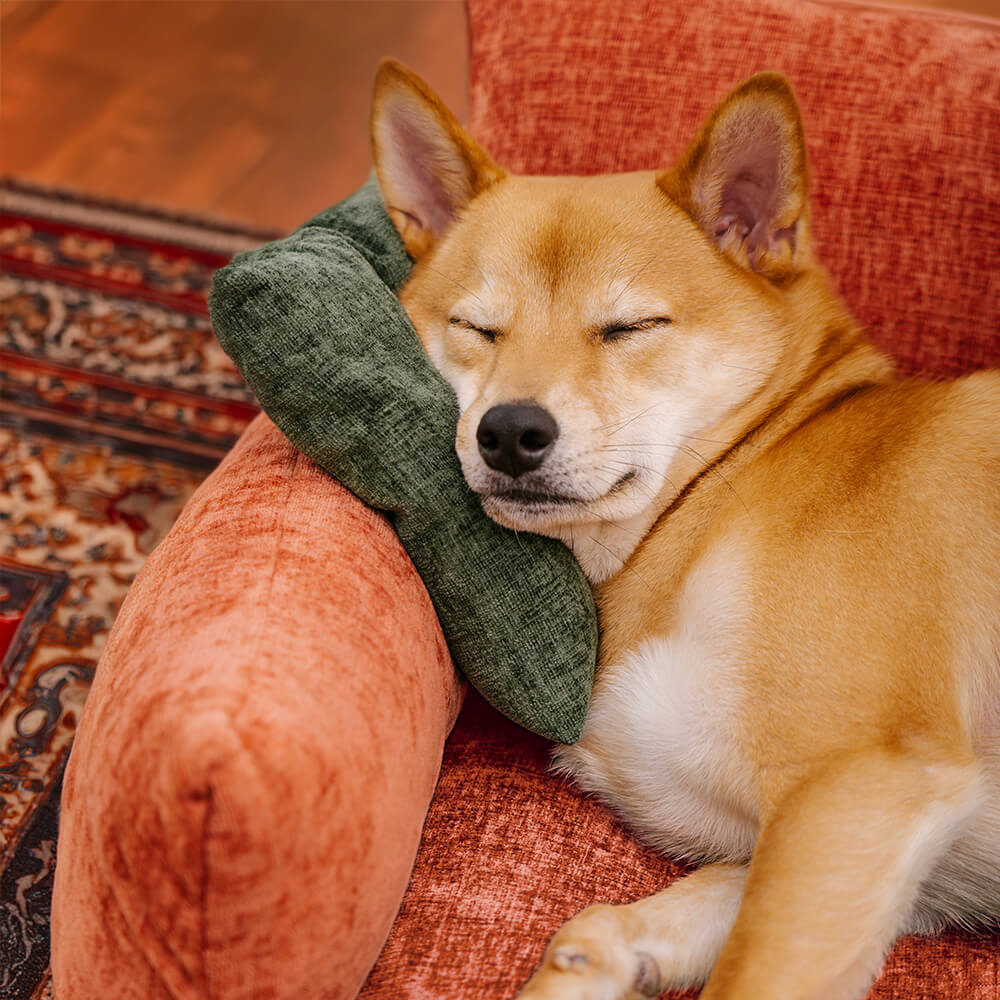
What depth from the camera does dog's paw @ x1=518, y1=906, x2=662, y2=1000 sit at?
1.31 metres

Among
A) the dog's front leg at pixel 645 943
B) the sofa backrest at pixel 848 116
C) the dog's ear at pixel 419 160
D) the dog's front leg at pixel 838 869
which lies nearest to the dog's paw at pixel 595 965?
the dog's front leg at pixel 645 943

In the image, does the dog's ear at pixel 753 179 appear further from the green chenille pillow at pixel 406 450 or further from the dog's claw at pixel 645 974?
the dog's claw at pixel 645 974

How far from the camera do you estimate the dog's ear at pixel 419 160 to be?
1698mm

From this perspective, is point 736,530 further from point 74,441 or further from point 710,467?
point 74,441

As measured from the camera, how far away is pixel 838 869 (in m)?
1.26

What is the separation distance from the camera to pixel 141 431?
2.99m

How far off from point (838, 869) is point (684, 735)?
10.5 inches

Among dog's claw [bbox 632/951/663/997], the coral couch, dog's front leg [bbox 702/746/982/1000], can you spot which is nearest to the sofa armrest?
the coral couch

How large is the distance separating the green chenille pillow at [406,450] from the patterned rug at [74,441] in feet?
3.07

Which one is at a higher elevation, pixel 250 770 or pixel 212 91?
pixel 250 770

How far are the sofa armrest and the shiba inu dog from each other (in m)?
0.26

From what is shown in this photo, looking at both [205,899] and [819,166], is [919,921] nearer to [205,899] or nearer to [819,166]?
[205,899]

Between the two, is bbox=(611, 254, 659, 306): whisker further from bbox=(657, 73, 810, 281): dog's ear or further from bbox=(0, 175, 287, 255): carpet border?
bbox=(0, 175, 287, 255): carpet border

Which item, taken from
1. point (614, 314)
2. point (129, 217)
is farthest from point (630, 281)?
A: point (129, 217)
